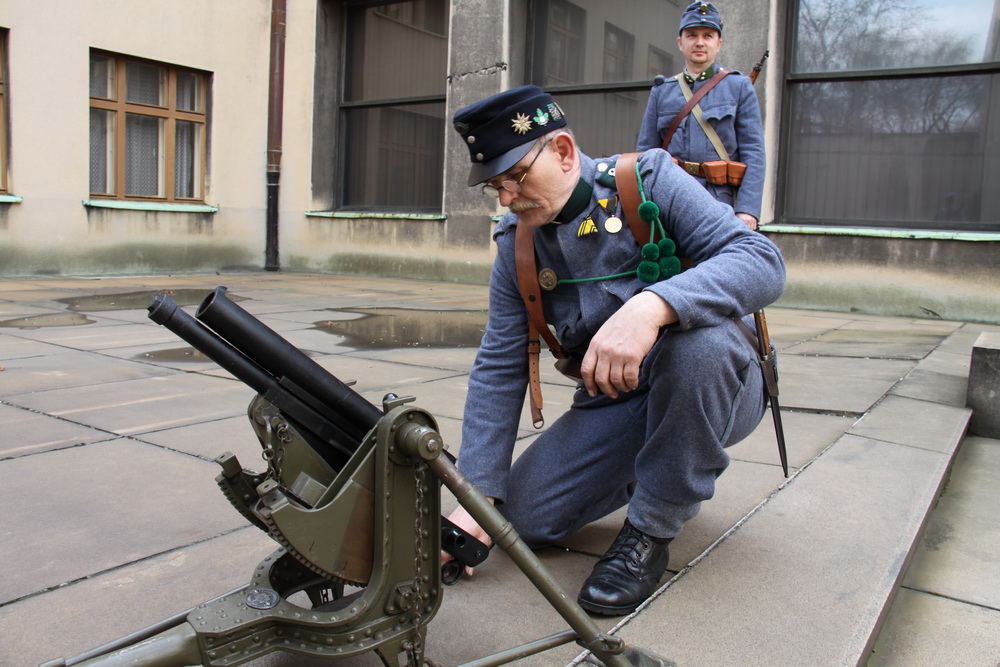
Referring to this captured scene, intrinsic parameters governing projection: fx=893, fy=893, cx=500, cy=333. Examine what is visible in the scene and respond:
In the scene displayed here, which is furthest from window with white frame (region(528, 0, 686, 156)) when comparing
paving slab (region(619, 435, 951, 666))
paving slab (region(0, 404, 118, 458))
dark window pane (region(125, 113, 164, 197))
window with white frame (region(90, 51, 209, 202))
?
paving slab (region(619, 435, 951, 666))

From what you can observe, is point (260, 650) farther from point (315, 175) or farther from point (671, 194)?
point (315, 175)

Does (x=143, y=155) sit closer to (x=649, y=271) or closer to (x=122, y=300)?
(x=122, y=300)

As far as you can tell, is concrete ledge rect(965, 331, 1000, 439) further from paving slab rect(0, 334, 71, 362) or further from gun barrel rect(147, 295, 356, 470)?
paving slab rect(0, 334, 71, 362)

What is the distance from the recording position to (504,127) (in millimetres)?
1872

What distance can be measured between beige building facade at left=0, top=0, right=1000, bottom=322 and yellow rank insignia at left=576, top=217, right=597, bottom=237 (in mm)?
6728

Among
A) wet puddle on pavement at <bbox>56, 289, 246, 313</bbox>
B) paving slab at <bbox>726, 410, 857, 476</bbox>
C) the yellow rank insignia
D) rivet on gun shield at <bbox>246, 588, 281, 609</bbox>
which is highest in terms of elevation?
the yellow rank insignia

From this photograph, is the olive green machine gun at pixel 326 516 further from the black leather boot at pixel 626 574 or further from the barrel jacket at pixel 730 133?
the barrel jacket at pixel 730 133

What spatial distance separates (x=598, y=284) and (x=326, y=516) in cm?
96

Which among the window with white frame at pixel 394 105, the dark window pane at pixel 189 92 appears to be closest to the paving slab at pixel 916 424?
the window with white frame at pixel 394 105

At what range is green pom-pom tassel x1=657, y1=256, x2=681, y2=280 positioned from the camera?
1.95m

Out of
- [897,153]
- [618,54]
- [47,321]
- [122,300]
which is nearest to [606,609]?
[47,321]

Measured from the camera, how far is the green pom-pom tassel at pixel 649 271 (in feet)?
6.38

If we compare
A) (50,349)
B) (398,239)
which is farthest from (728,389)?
(398,239)

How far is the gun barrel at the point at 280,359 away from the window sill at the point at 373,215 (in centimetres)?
919
